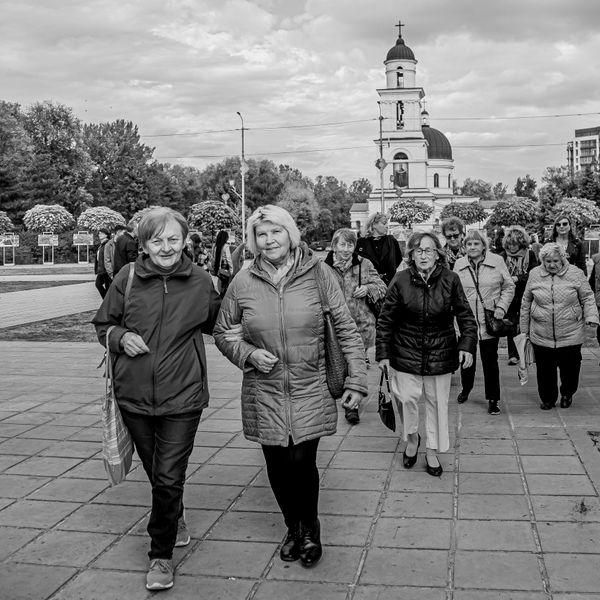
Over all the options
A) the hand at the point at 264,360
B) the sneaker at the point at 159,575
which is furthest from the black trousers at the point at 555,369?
the sneaker at the point at 159,575

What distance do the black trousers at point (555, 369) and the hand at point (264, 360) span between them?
4.49 meters

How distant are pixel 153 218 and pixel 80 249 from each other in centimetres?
5182

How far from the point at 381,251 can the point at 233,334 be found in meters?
5.27

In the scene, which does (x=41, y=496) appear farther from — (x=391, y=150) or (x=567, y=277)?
(x=391, y=150)

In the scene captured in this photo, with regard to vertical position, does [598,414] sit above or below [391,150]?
below

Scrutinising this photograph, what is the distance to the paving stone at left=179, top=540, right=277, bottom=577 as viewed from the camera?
13.6 feet

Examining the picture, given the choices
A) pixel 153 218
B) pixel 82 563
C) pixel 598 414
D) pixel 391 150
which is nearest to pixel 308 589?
pixel 82 563

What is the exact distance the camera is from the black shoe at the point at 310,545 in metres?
4.18

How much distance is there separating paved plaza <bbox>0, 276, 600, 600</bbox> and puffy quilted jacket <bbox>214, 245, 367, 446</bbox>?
72 cm

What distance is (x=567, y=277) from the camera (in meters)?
7.90

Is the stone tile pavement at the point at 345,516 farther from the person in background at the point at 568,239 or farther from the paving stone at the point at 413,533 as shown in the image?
the person in background at the point at 568,239

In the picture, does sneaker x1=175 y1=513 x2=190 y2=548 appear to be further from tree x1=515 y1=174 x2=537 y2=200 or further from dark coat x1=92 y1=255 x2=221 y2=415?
tree x1=515 y1=174 x2=537 y2=200

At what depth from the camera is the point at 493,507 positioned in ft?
16.5

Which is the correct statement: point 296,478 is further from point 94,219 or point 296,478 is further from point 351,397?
point 94,219
